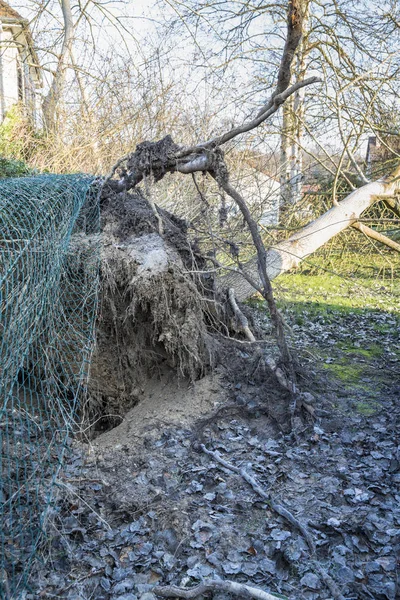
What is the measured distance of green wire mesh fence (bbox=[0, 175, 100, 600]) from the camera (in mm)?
2639

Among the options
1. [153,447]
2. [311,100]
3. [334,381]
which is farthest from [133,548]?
[311,100]

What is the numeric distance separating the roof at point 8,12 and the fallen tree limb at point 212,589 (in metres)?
15.0

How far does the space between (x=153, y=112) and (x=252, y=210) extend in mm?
3200

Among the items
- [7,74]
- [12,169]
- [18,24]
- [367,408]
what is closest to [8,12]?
[18,24]

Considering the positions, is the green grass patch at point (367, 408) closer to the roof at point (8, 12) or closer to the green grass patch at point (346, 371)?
the green grass patch at point (346, 371)

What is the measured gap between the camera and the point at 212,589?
2.39 metres

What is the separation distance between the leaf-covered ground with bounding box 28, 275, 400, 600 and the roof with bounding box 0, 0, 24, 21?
1369 cm

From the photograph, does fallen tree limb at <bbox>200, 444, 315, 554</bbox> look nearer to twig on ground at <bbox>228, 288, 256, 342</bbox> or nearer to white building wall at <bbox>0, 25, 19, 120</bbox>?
twig on ground at <bbox>228, 288, 256, 342</bbox>

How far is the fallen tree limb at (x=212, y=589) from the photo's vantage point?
7.67ft

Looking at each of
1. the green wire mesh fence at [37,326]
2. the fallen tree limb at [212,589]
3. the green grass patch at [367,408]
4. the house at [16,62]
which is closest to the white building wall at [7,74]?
the house at [16,62]

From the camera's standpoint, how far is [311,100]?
35.9ft

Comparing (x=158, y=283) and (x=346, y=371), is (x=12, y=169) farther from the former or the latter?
(x=346, y=371)

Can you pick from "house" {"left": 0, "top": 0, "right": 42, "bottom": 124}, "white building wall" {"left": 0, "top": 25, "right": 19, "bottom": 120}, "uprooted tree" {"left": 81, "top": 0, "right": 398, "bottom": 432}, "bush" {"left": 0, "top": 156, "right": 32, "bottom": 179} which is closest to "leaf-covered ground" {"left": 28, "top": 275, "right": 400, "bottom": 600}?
"uprooted tree" {"left": 81, "top": 0, "right": 398, "bottom": 432}

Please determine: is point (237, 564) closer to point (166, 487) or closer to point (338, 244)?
point (166, 487)
